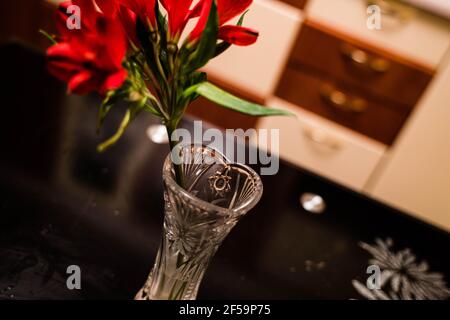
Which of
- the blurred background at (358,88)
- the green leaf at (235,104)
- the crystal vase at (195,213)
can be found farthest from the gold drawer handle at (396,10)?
the green leaf at (235,104)

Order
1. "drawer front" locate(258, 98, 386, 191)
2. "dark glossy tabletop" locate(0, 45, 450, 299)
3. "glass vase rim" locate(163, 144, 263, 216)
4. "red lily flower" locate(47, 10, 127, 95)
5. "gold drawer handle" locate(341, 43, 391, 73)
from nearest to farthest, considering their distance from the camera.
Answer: "red lily flower" locate(47, 10, 127, 95)
"glass vase rim" locate(163, 144, 263, 216)
"dark glossy tabletop" locate(0, 45, 450, 299)
"gold drawer handle" locate(341, 43, 391, 73)
"drawer front" locate(258, 98, 386, 191)

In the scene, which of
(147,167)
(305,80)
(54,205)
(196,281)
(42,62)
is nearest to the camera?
(196,281)

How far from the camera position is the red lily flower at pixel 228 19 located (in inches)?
14.6

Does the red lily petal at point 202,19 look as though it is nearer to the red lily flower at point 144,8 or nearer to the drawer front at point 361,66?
the red lily flower at point 144,8

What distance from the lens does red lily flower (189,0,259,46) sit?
0.37 meters

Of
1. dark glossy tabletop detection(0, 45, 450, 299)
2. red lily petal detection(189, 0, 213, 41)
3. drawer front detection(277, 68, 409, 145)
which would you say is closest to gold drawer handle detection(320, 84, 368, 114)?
drawer front detection(277, 68, 409, 145)

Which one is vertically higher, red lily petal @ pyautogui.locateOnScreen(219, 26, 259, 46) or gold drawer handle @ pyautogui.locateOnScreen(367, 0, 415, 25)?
red lily petal @ pyautogui.locateOnScreen(219, 26, 259, 46)

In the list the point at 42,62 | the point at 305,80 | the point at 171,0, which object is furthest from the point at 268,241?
the point at 305,80

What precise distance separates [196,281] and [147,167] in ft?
0.89

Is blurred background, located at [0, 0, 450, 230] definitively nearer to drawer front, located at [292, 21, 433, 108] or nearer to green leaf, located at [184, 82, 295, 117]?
drawer front, located at [292, 21, 433, 108]

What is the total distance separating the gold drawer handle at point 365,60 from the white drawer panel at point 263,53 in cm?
17

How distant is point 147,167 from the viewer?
73 centimetres

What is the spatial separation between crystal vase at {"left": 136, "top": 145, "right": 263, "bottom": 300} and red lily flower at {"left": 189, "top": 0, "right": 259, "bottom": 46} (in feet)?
0.38
